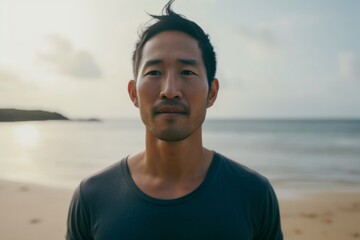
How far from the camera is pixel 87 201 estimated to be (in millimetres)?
2041

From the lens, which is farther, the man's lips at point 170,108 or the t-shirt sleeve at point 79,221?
the t-shirt sleeve at point 79,221

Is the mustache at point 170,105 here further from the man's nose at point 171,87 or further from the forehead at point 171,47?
the forehead at point 171,47

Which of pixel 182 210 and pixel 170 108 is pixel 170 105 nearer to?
pixel 170 108

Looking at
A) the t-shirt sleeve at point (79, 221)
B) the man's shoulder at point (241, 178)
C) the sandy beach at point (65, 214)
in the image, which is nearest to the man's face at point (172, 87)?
the man's shoulder at point (241, 178)

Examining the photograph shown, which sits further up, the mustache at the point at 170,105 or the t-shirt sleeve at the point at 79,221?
the mustache at the point at 170,105

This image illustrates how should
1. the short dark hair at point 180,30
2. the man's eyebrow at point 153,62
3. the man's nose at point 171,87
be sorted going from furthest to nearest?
the short dark hair at point 180,30 < the man's eyebrow at point 153,62 < the man's nose at point 171,87

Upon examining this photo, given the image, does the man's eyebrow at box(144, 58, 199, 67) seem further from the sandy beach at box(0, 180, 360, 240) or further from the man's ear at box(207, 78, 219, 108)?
the sandy beach at box(0, 180, 360, 240)

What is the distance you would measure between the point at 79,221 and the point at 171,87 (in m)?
0.89

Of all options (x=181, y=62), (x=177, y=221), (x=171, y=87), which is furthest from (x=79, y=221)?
(x=181, y=62)

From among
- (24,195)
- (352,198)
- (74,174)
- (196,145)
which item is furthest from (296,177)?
(196,145)

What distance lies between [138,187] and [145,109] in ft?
1.39

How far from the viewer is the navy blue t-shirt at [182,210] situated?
1.91 metres

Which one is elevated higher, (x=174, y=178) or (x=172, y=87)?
(x=172, y=87)

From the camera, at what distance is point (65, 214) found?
803cm
